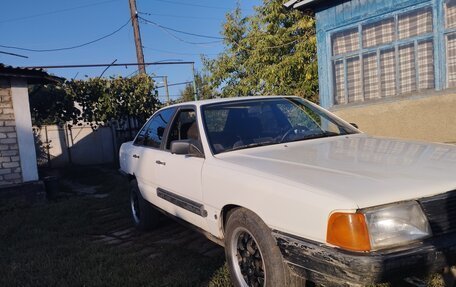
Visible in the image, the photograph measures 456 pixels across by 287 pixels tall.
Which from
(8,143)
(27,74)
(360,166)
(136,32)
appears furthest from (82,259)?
(136,32)

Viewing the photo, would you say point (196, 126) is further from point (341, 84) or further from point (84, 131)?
point (84, 131)

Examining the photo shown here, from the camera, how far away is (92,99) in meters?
14.1

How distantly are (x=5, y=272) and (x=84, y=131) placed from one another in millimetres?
13542

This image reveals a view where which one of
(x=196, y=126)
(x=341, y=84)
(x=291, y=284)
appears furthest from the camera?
(x=341, y=84)

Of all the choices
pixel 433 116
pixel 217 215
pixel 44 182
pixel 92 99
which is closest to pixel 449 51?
pixel 433 116

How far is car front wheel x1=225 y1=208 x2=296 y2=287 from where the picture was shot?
260 cm

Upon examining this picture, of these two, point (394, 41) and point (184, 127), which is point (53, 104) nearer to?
point (394, 41)

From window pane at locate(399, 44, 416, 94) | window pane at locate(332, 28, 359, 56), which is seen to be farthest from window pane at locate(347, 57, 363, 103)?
window pane at locate(399, 44, 416, 94)

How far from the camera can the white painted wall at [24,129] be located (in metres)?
8.15

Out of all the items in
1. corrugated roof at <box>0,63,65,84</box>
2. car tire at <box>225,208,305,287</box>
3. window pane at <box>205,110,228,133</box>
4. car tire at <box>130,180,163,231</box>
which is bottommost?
car tire at <box>130,180,163,231</box>

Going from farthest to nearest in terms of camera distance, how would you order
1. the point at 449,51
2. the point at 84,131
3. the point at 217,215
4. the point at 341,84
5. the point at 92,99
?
1. the point at 84,131
2. the point at 92,99
3. the point at 341,84
4. the point at 449,51
5. the point at 217,215

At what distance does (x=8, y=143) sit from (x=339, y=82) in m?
6.69

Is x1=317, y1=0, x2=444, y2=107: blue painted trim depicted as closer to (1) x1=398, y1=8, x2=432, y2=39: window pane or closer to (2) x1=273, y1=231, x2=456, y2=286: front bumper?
(1) x1=398, y1=8, x2=432, y2=39: window pane

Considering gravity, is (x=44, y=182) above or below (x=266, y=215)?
below
